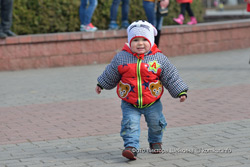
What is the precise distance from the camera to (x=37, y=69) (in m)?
11.6

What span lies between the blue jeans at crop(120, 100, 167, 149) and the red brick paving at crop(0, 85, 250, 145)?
998 millimetres

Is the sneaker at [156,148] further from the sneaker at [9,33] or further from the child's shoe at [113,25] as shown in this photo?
the child's shoe at [113,25]

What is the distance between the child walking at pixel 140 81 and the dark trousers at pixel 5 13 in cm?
658

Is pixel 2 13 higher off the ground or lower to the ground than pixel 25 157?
higher

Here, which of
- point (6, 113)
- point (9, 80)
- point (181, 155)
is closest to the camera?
point (181, 155)

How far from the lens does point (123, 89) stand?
5.02 meters

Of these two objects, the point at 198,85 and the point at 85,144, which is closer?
the point at 85,144

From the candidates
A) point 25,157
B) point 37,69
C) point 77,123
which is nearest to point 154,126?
point 25,157

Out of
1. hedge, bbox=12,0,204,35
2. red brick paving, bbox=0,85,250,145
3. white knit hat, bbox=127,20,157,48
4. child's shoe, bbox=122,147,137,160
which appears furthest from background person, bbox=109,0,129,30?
child's shoe, bbox=122,147,137,160

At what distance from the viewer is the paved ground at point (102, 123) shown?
196 inches

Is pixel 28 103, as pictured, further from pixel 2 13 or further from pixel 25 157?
pixel 2 13

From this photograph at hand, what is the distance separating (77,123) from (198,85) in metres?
2.98

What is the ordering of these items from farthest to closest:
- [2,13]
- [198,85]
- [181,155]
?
[2,13], [198,85], [181,155]

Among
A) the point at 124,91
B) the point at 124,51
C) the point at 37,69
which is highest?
the point at 124,51
